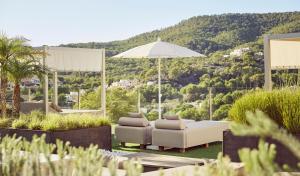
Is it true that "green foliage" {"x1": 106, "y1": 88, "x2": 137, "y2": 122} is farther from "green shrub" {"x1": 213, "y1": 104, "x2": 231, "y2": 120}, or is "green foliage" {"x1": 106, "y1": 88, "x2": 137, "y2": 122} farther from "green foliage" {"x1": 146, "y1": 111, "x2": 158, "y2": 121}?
"green shrub" {"x1": 213, "y1": 104, "x2": 231, "y2": 120}

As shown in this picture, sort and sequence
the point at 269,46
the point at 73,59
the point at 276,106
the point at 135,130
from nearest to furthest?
the point at 276,106
the point at 135,130
the point at 269,46
the point at 73,59

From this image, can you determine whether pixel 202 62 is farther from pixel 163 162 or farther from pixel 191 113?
pixel 163 162

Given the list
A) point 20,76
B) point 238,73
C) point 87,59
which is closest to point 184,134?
point 20,76

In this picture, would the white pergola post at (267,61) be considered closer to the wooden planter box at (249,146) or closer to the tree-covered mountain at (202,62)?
the wooden planter box at (249,146)

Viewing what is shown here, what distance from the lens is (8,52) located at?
11.5 metres

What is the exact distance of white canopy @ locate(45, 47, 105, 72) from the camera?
12.8 meters

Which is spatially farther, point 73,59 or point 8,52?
point 73,59

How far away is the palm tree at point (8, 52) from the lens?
1118 cm

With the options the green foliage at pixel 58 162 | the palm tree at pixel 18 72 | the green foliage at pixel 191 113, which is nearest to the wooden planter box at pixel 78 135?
the palm tree at pixel 18 72

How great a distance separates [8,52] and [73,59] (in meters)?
2.32

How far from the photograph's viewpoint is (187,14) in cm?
3206

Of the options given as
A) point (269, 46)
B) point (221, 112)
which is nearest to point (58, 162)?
point (269, 46)

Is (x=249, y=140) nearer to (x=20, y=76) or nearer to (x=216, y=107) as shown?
(x=20, y=76)

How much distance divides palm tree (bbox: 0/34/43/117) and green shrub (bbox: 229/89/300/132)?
20.7 ft
